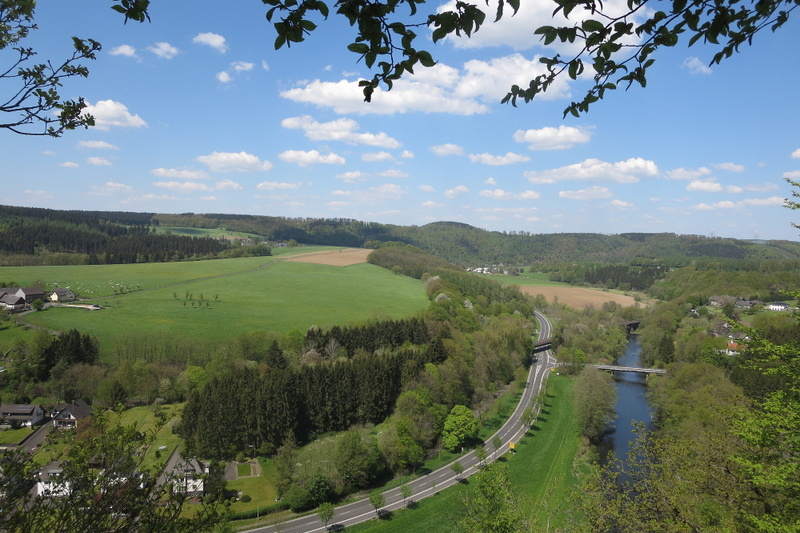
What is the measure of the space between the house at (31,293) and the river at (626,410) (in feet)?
247

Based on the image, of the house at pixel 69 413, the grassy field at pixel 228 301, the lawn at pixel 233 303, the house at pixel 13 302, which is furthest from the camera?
the house at pixel 13 302

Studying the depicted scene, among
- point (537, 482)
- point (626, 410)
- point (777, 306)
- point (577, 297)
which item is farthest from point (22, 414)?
point (777, 306)

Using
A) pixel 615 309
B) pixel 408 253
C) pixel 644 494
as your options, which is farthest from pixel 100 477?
pixel 408 253

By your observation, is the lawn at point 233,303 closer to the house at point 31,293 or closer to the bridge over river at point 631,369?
the house at point 31,293

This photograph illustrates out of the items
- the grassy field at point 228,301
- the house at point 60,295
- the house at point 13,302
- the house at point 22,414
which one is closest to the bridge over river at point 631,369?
the grassy field at point 228,301

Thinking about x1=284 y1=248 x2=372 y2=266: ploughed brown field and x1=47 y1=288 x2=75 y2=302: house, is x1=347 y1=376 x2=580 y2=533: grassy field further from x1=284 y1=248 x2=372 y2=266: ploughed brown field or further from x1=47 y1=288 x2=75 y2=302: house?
x1=284 y1=248 x2=372 y2=266: ploughed brown field

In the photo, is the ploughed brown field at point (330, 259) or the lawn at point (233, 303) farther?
the ploughed brown field at point (330, 259)

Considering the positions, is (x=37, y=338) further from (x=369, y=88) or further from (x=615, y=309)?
(x=615, y=309)

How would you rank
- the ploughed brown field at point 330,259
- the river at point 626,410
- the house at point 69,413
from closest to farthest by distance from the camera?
the house at point 69,413
the river at point 626,410
the ploughed brown field at point 330,259

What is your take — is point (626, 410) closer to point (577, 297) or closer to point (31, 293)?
point (577, 297)

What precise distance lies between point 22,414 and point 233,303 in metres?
31.5

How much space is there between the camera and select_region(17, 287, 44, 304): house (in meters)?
58.1

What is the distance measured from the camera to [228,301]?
2660 inches

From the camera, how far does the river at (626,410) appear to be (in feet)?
132
